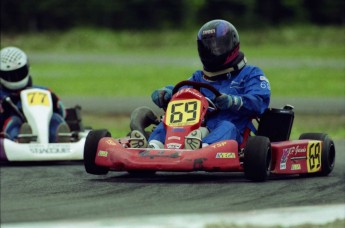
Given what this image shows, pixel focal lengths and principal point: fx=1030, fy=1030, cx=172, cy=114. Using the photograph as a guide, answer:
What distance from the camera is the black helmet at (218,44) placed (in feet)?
28.4

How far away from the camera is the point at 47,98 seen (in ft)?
36.2

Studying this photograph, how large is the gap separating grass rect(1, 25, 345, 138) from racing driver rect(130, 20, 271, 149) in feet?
17.2

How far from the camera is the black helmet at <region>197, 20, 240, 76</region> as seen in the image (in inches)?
341

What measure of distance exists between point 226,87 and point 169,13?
37451mm

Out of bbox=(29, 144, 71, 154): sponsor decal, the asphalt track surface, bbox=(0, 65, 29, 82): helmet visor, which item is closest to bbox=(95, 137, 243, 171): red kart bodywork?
the asphalt track surface

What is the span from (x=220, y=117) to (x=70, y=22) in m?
36.9

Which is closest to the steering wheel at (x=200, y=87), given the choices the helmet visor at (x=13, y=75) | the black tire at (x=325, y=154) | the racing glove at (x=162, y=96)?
the racing glove at (x=162, y=96)

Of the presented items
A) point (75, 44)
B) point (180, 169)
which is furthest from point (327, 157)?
point (75, 44)

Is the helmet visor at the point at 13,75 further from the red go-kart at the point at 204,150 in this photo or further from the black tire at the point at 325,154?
the black tire at the point at 325,154

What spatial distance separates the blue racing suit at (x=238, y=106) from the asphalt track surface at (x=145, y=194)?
1.20ft

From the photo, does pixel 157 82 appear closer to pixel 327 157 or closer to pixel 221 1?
pixel 327 157

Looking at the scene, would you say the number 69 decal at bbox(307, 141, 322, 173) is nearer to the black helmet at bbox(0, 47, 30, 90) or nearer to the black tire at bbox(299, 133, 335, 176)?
the black tire at bbox(299, 133, 335, 176)

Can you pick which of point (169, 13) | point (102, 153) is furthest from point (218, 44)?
point (169, 13)

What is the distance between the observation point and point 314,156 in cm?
875
